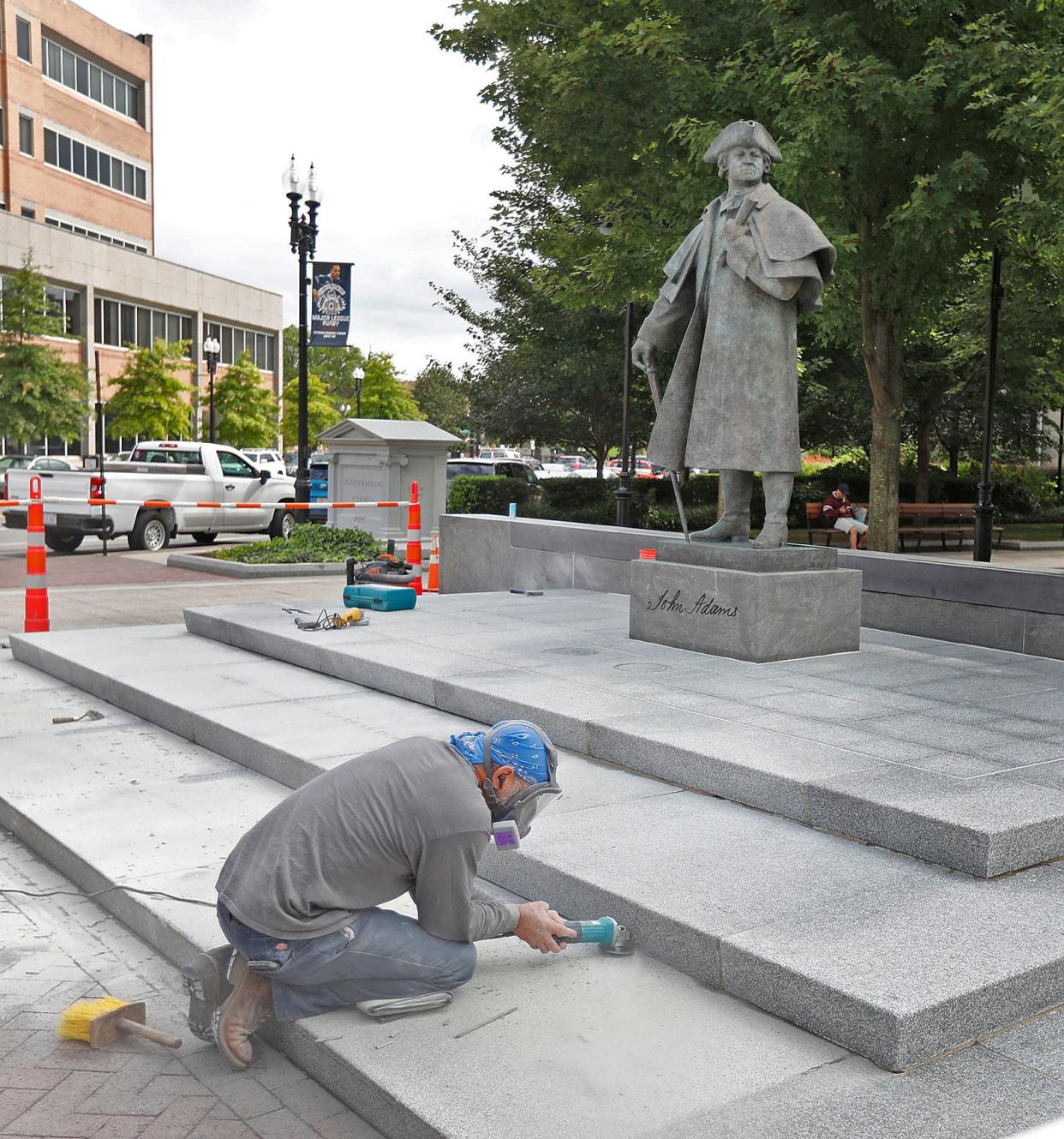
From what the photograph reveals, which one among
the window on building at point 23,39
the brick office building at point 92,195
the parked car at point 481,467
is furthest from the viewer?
the window on building at point 23,39

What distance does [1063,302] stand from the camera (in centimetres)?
1897

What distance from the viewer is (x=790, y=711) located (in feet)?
21.4

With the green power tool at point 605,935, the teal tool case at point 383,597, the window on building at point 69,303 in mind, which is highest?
the window on building at point 69,303

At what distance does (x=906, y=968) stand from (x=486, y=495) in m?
23.5

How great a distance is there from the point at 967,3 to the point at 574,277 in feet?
22.2

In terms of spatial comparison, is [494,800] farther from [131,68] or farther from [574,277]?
[131,68]

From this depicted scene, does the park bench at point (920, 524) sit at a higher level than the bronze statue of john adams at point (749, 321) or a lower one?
lower

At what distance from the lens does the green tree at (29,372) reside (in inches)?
1475

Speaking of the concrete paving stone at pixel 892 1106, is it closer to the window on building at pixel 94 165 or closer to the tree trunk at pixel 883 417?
the tree trunk at pixel 883 417

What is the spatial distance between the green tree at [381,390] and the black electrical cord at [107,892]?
65.1 metres

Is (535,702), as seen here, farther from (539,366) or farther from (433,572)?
(539,366)

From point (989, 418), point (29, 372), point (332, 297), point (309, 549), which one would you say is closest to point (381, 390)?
point (29, 372)

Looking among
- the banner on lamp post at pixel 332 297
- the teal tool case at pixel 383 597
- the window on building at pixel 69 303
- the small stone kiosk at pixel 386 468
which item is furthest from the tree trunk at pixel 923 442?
the window on building at pixel 69 303

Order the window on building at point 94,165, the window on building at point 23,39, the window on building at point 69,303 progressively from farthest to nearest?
the window on building at point 94,165 → the window on building at point 69,303 → the window on building at point 23,39
